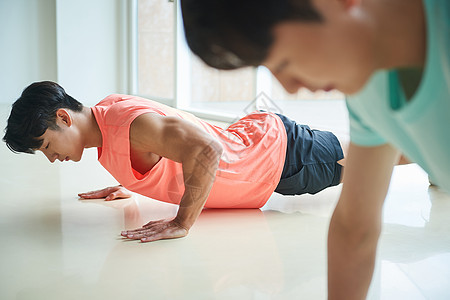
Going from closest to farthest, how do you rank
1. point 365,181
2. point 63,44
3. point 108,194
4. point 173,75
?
point 365,181 → point 108,194 → point 173,75 → point 63,44

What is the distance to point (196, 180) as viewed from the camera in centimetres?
151

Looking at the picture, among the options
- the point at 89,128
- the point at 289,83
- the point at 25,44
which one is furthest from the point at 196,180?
the point at 25,44

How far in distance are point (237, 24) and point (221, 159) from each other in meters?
1.26

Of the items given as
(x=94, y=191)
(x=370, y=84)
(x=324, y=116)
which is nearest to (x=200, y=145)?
(x=94, y=191)

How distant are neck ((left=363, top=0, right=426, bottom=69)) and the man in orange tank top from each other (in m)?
0.99

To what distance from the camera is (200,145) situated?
1.48 m

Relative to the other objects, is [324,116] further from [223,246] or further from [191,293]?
[191,293]

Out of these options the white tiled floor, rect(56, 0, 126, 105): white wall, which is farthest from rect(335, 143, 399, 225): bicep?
rect(56, 0, 126, 105): white wall

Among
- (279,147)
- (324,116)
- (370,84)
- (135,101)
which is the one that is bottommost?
(324,116)

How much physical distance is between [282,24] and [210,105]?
4.26 metres

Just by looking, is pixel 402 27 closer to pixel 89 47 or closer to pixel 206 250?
pixel 206 250

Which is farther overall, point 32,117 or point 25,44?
point 25,44

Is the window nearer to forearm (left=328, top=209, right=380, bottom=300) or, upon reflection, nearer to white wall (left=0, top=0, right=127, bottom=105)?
white wall (left=0, top=0, right=127, bottom=105)

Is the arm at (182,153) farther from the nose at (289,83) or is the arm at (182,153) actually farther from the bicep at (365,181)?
the nose at (289,83)
